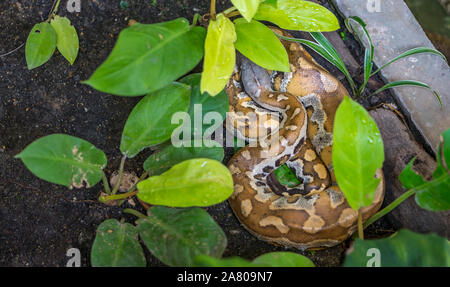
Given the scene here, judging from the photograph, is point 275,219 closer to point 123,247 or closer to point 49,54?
point 123,247

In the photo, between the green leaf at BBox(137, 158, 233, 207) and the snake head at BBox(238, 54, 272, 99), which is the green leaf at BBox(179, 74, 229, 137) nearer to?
the green leaf at BBox(137, 158, 233, 207)

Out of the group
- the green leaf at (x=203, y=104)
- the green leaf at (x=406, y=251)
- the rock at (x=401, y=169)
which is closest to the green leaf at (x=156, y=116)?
the green leaf at (x=203, y=104)

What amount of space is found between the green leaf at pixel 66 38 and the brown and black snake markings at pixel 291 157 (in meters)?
1.19

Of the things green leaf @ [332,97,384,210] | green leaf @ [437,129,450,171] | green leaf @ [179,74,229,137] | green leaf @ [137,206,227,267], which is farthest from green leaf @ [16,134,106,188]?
green leaf @ [437,129,450,171]

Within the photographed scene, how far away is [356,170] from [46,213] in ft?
6.12

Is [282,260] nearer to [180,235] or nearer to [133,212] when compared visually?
[180,235]

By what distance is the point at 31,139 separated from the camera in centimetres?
259

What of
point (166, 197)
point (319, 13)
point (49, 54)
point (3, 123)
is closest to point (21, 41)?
point (49, 54)

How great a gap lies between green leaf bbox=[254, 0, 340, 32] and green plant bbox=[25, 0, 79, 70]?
4.23ft

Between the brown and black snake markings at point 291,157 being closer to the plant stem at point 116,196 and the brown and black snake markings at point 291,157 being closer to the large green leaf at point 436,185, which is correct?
the large green leaf at point 436,185

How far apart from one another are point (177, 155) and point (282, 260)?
0.85m

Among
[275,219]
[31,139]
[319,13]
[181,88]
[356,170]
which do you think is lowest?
[275,219]

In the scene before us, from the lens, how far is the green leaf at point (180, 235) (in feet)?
6.59
